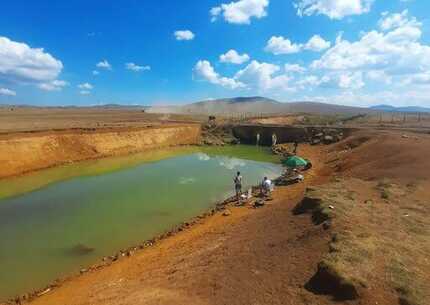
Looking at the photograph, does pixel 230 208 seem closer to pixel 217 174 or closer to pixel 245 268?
pixel 245 268

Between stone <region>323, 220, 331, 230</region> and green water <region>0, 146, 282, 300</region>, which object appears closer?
stone <region>323, 220, 331, 230</region>

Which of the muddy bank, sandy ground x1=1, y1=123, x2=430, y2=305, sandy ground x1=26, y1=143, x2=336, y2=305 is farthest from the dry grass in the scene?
the muddy bank

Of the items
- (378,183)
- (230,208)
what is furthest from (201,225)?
(378,183)

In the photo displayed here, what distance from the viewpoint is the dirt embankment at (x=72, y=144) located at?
33938 millimetres

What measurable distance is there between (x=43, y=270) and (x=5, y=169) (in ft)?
69.6

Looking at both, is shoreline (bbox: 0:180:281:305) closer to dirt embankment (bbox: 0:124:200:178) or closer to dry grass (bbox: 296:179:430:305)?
dry grass (bbox: 296:179:430:305)

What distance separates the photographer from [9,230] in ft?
60.4

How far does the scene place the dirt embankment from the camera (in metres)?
33.9

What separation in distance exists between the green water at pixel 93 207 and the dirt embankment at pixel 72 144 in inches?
82.9

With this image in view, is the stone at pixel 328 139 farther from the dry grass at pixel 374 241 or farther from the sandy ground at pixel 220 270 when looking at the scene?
the sandy ground at pixel 220 270

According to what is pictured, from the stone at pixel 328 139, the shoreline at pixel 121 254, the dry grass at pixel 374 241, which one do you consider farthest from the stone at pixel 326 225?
the stone at pixel 328 139

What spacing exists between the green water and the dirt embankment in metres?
2.11

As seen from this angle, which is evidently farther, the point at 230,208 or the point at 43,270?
the point at 230,208

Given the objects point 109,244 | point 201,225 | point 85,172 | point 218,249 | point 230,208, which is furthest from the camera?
point 85,172
